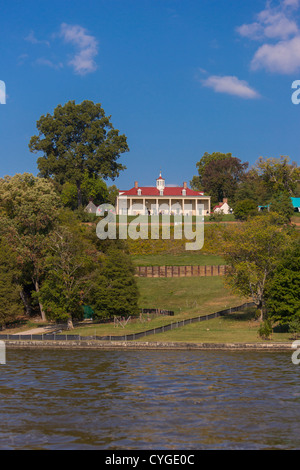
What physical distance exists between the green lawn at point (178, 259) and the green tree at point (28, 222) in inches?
838

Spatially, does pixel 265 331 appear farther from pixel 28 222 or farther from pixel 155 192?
pixel 155 192

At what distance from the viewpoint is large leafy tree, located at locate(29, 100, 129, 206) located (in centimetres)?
12112

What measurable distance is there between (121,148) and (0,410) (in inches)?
3900

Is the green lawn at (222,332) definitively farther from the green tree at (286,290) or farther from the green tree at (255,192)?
the green tree at (255,192)

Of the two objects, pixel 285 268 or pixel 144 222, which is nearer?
pixel 285 268

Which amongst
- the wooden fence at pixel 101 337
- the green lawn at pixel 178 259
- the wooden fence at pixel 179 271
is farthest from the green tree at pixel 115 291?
the green lawn at pixel 178 259

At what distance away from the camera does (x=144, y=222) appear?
406 ft

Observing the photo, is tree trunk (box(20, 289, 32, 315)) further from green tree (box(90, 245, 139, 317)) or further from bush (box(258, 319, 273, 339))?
bush (box(258, 319, 273, 339))

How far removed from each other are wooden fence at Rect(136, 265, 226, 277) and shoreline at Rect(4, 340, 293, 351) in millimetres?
34373

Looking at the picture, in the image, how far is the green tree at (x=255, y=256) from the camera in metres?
58.8

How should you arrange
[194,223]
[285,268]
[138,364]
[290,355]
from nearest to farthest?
[138,364] < [290,355] < [285,268] < [194,223]

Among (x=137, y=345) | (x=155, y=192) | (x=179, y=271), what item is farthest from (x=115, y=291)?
(x=155, y=192)
